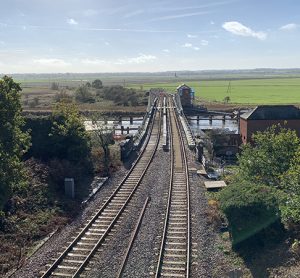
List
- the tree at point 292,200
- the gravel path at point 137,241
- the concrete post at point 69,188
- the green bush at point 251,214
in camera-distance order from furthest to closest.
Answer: the concrete post at point 69,188 < the green bush at point 251,214 < the tree at point 292,200 < the gravel path at point 137,241

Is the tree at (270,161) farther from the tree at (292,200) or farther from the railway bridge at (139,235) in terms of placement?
the railway bridge at (139,235)

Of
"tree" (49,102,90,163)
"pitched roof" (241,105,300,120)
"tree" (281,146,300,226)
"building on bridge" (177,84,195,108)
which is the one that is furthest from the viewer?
"building on bridge" (177,84,195,108)

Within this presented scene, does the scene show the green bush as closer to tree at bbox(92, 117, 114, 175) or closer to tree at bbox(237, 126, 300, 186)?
tree at bbox(237, 126, 300, 186)

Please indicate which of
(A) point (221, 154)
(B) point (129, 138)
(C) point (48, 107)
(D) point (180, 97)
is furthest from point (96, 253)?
(C) point (48, 107)

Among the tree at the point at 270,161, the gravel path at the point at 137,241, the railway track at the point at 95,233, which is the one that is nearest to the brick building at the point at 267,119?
the railway track at the point at 95,233

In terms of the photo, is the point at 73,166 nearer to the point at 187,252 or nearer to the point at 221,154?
the point at 187,252

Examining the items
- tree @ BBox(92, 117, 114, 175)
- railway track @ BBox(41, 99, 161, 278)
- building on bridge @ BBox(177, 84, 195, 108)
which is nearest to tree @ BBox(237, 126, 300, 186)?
railway track @ BBox(41, 99, 161, 278)

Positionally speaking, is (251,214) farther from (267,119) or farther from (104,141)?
(267,119)
